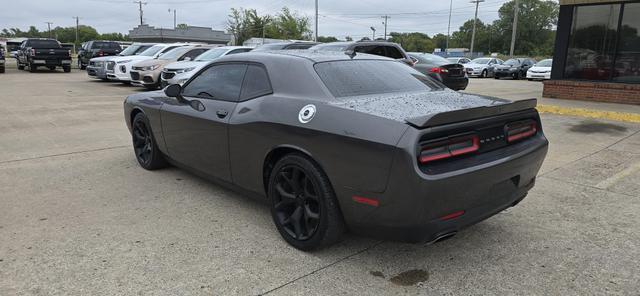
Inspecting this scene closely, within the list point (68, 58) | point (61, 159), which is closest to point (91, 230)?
point (61, 159)

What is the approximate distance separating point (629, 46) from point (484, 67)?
1798cm

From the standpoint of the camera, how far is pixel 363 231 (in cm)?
298

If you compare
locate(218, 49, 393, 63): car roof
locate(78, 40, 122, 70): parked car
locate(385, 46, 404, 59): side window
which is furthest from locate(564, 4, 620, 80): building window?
locate(78, 40, 122, 70): parked car

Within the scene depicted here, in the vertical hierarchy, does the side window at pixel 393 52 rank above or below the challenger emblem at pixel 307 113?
above

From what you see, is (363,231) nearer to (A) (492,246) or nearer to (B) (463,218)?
(B) (463,218)

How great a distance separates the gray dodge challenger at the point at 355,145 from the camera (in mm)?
2689

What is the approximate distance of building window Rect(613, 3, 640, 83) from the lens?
11.9m

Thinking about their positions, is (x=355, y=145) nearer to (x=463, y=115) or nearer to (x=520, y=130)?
(x=463, y=115)

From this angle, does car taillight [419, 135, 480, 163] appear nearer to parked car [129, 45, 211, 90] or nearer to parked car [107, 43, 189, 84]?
parked car [129, 45, 211, 90]

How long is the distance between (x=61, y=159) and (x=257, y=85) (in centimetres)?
357

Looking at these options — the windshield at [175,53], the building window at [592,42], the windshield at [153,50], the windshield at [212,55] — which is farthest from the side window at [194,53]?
the building window at [592,42]

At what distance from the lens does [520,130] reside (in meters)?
3.39

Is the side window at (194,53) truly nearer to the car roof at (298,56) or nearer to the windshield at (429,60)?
the windshield at (429,60)

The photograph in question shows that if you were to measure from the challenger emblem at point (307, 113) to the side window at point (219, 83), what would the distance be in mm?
889
